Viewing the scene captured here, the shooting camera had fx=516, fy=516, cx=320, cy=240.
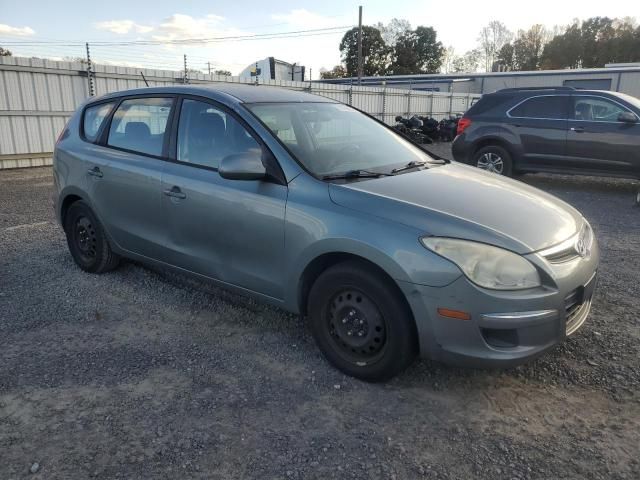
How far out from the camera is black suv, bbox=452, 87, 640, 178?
855cm

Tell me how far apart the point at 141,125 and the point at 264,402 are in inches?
101

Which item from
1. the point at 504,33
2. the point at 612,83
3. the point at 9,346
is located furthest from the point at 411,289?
the point at 504,33

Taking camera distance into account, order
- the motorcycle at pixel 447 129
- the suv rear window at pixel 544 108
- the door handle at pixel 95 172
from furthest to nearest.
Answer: the motorcycle at pixel 447 129
the suv rear window at pixel 544 108
the door handle at pixel 95 172

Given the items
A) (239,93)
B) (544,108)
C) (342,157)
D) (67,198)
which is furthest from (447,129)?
(342,157)

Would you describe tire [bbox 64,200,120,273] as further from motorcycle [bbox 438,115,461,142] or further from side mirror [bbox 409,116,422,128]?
motorcycle [bbox 438,115,461,142]

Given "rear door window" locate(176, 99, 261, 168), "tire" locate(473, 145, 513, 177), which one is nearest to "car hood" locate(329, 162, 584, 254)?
"rear door window" locate(176, 99, 261, 168)

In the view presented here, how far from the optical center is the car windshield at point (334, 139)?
134 inches

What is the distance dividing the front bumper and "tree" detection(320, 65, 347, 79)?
65694 mm

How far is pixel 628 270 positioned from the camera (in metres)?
4.93

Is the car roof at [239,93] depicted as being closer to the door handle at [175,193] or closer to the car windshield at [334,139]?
the car windshield at [334,139]

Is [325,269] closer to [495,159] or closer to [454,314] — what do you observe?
[454,314]

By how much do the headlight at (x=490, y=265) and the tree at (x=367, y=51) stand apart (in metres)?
64.3

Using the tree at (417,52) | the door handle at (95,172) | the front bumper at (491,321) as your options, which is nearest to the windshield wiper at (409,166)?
the front bumper at (491,321)

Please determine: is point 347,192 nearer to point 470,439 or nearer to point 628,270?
point 470,439
